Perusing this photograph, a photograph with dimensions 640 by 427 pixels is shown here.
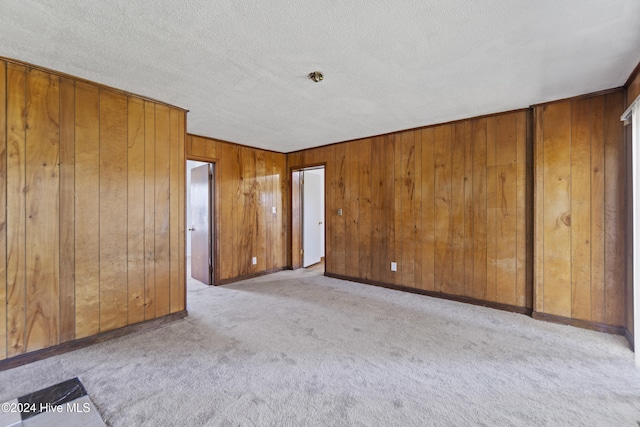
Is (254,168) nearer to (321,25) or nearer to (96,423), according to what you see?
(321,25)

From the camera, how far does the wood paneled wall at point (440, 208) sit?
3.26m

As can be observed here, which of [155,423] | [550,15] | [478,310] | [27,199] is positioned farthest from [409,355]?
[27,199]

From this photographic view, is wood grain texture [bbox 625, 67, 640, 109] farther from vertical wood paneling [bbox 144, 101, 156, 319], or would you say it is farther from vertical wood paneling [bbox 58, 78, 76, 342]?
vertical wood paneling [bbox 58, 78, 76, 342]

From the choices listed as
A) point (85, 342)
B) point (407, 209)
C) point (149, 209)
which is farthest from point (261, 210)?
point (85, 342)

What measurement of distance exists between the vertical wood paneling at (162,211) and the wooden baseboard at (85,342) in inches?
3.8

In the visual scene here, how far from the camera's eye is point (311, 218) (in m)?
6.01

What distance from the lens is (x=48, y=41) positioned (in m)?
1.85

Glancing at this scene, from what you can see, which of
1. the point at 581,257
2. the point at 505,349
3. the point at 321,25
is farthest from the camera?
the point at 581,257

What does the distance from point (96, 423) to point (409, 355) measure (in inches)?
84.1

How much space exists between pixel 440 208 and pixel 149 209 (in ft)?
11.5

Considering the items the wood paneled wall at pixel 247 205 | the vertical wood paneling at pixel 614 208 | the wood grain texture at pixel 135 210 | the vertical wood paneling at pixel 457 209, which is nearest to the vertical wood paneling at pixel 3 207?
the wood grain texture at pixel 135 210

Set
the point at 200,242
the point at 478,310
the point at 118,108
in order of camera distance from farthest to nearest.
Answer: the point at 200,242, the point at 478,310, the point at 118,108

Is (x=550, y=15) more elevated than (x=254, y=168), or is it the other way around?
(x=550, y=15)

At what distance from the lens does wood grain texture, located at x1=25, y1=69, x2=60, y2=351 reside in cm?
218
